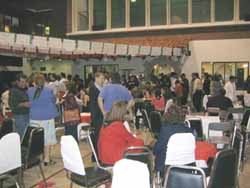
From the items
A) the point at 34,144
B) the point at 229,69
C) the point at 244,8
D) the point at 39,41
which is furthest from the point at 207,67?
the point at 34,144

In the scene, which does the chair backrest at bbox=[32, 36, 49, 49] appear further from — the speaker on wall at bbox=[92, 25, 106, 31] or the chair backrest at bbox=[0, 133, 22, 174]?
the speaker on wall at bbox=[92, 25, 106, 31]

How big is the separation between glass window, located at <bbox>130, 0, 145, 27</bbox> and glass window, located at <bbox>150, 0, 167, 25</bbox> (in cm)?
46

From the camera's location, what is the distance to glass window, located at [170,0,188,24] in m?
18.4

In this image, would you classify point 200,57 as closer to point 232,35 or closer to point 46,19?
point 232,35

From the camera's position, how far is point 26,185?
5598 mm

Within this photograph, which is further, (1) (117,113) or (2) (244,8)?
(2) (244,8)

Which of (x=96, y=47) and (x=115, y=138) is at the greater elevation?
(x=96, y=47)

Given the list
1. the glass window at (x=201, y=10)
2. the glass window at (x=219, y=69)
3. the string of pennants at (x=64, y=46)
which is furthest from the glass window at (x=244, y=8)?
the string of pennants at (x=64, y=46)

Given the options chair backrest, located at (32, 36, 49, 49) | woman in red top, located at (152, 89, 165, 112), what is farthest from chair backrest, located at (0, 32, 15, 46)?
woman in red top, located at (152, 89, 165, 112)

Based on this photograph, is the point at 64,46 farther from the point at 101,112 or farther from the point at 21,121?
the point at 101,112

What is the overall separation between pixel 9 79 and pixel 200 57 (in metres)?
9.17

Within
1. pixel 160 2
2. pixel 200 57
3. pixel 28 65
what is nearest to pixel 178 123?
pixel 200 57

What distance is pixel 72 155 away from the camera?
3.89 meters

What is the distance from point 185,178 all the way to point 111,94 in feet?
10.4
